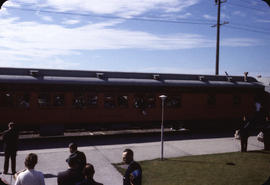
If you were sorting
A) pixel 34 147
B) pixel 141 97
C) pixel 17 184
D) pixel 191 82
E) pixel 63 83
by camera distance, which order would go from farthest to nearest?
pixel 191 82 → pixel 141 97 → pixel 63 83 → pixel 34 147 → pixel 17 184

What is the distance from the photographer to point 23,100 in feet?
39.6

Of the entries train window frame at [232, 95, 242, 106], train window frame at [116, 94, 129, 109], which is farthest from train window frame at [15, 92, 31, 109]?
train window frame at [232, 95, 242, 106]

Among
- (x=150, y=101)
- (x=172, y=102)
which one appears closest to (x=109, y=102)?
(x=150, y=101)

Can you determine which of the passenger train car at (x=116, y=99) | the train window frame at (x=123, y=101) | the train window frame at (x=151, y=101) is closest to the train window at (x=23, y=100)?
the passenger train car at (x=116, y=99)

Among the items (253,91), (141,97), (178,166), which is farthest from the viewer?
(253,91)

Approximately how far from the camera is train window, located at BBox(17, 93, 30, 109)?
12.0 m

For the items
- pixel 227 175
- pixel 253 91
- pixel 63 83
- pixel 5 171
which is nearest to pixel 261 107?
pixel 253 91

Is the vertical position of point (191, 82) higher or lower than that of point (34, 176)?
higher

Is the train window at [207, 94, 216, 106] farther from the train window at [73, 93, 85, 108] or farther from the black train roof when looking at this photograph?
the train window at [73, 93, 85, 108]

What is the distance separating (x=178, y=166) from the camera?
8.64 m

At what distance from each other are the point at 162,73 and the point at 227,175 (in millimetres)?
9063

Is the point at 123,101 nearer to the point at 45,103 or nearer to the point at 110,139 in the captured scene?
the point at 110,139

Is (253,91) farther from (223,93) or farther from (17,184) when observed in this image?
(17,184)

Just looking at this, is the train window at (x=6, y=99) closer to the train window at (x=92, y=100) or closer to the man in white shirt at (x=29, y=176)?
the train window at (x=92, y=100)
